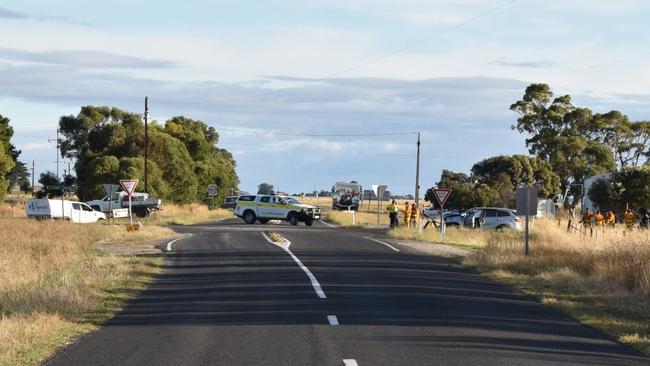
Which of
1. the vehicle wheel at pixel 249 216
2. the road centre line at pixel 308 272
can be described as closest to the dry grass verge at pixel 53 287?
the road centre line at pixel 308 272

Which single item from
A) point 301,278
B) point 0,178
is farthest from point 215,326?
point 0,178

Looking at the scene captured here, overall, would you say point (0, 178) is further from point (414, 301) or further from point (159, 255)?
point (414, 301)

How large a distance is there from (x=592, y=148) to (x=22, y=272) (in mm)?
70330

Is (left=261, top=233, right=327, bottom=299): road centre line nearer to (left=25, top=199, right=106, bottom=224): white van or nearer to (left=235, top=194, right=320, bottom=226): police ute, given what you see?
(left=235, top=194, right=320, bottom=226): police ute

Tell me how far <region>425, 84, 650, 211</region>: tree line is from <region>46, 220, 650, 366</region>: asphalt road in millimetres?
61524

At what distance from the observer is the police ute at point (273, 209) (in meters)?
58.0

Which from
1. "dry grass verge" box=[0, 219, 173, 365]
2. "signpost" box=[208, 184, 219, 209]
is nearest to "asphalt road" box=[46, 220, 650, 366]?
"dry grass verge" box=[0, 219, 173, 365]

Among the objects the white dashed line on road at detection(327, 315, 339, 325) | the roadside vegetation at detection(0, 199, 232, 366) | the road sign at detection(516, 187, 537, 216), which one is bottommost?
the roadside vegetation at detection(0, 199, 232, 366)

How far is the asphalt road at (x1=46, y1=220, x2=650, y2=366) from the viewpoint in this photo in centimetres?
1176

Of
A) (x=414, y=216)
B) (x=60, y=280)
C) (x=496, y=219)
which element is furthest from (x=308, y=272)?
(x=496, y=219)

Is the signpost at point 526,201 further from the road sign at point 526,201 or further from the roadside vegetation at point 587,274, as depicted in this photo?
the roadside vegetation at point 587,274

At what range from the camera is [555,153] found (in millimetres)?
87500

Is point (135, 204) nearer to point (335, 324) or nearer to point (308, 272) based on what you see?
point (308, 272)

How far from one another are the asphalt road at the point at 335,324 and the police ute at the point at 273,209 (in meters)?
32.3
